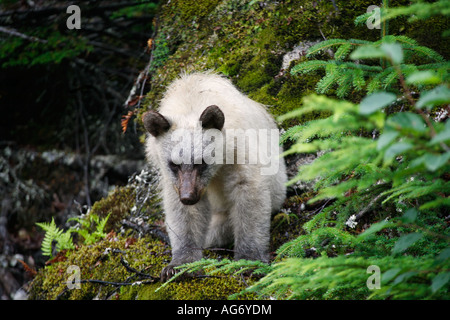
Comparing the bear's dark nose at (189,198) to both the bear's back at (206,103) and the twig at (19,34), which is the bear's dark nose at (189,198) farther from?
the twig at (19,34)

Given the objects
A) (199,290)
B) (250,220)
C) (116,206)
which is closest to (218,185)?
(250,220)

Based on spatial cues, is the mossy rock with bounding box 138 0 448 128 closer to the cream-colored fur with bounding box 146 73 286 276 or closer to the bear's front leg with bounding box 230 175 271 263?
the cream-colored fur with bounding box 146 73 286 276

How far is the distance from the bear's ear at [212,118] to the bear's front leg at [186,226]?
0.98 m

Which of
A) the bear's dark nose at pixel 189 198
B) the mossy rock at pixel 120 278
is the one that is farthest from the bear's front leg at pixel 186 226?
the bear's dark nose at pixel 189 198

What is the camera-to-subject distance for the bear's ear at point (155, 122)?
173 inches

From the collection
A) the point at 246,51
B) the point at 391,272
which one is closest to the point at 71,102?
the point at 246,51

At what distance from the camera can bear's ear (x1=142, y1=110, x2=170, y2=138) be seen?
4406 millimetres

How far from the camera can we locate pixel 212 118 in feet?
14.3

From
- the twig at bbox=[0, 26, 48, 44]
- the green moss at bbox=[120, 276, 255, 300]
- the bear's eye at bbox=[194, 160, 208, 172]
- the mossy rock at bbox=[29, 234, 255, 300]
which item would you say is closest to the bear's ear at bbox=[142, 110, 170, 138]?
the bear's eye at bbox=[194, 160, 208, 172]

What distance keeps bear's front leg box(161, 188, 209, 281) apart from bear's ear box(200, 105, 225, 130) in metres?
0.98
